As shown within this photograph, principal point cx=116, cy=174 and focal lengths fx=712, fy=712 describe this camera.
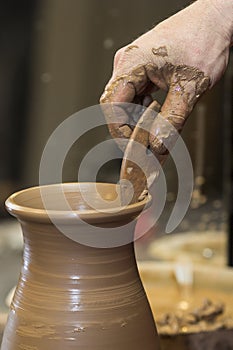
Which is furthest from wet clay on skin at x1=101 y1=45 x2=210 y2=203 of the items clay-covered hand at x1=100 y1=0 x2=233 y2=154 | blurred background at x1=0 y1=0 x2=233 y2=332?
blurred background at x1=0 y1=0 x2=233 y2=332

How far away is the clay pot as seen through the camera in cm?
92

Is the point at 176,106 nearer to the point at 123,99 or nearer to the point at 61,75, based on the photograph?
the point at 123,99

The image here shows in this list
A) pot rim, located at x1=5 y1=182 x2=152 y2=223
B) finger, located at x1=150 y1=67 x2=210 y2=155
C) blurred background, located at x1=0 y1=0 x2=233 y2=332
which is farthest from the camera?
blurred background, located at x1=0 y1=0 x2=233 y2=332

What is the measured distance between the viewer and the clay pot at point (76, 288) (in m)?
0.92

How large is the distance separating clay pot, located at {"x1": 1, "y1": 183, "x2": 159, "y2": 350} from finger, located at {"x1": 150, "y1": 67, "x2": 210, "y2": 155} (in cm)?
11

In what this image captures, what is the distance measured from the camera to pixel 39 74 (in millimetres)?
3338

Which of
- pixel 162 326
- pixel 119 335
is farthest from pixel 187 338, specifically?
pixel 119 335

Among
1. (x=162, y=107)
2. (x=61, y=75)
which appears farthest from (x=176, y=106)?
(x=61, y=75)

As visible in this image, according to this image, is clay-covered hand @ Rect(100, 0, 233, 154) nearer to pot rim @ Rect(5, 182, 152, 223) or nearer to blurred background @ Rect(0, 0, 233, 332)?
pot rim @ Rect(5, 182, 152, 223)

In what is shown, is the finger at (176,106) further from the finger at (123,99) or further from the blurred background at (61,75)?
the blurred background at (61,75)

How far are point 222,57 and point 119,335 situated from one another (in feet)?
1.47

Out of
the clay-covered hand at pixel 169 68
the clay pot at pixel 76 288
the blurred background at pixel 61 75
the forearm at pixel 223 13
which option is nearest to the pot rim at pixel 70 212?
the clay pot at pixel 76 288

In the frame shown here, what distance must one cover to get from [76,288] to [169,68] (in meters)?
0.35

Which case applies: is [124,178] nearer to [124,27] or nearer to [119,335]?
[119,335]
